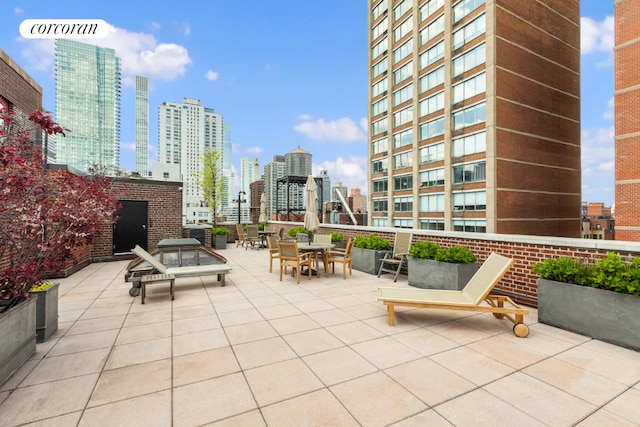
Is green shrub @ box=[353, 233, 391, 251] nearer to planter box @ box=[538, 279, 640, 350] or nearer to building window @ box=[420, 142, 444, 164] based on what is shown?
planter box @ box=[538, 279, 640, 350]

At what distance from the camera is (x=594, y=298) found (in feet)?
12.8

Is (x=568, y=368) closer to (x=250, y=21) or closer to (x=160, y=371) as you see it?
(x=160, y=371)

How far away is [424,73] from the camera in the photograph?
34.3m

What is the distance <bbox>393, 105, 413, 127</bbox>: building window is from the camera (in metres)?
36.3

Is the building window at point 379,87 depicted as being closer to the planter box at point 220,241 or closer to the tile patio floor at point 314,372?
the planter box at point 220,241

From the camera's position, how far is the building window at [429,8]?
32.3 meters

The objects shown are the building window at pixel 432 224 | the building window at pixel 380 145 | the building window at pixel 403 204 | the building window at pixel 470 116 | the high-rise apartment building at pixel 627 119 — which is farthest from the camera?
the building window at pixel 380 145

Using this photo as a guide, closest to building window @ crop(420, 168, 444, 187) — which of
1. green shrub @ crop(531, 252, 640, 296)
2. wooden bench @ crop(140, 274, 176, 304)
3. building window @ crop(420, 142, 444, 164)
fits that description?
building window @ crop(420, 142, 444, 164)

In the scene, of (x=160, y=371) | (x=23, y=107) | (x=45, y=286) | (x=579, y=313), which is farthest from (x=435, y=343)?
(x=23, y=107)

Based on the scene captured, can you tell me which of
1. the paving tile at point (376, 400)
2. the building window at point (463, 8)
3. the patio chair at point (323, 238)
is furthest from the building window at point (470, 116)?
the paving tile at point (376, 400)

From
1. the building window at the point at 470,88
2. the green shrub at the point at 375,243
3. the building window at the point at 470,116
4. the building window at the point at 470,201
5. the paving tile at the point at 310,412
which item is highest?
the building window at the point at 470,88

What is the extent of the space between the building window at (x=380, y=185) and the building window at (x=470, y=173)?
10917 millimetres

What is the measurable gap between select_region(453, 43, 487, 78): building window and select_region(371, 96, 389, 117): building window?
35.6 feet

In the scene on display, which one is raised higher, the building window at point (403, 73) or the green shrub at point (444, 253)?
the building window at point (403, 73)
